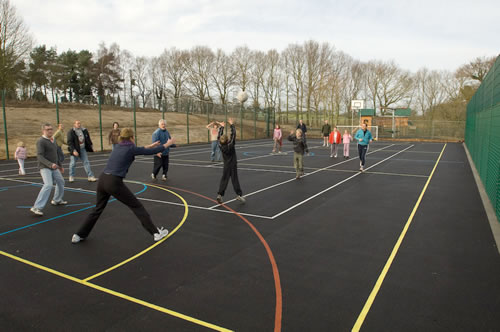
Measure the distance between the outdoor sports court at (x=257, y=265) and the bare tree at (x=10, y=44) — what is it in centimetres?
2728

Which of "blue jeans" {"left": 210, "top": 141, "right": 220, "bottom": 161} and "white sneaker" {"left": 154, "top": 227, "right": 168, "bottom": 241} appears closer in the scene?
"white sneaker" {"left": 154, "top": 227, "right": 168, "bottom": 241}

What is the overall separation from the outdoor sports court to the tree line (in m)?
42.1

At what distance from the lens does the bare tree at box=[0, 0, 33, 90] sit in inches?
1183

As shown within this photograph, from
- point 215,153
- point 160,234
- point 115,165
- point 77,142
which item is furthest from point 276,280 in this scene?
point 215,153

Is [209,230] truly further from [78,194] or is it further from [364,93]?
[364,93]

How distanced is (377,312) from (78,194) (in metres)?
8.22

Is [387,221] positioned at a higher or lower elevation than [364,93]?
lower

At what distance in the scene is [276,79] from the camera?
56.6 meters

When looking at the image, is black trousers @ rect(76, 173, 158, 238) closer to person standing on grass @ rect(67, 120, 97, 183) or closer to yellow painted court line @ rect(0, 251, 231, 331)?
yellow painted court line @ rect(0, 251, 231, 331)

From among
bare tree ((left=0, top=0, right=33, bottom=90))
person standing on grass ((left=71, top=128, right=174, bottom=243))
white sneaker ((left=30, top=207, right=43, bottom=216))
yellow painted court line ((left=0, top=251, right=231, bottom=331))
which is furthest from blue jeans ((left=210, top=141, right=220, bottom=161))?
bare tree ((left=0, top=0, right=33, bottom=90))

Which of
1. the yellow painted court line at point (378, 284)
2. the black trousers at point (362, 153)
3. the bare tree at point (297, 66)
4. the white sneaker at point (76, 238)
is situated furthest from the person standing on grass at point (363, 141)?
Answer: the bare tree at point (297, 66)

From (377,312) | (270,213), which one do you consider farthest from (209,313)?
(270,213)

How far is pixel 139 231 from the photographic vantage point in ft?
20.6

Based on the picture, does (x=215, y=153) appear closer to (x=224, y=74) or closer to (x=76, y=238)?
(x=76, y=238)
